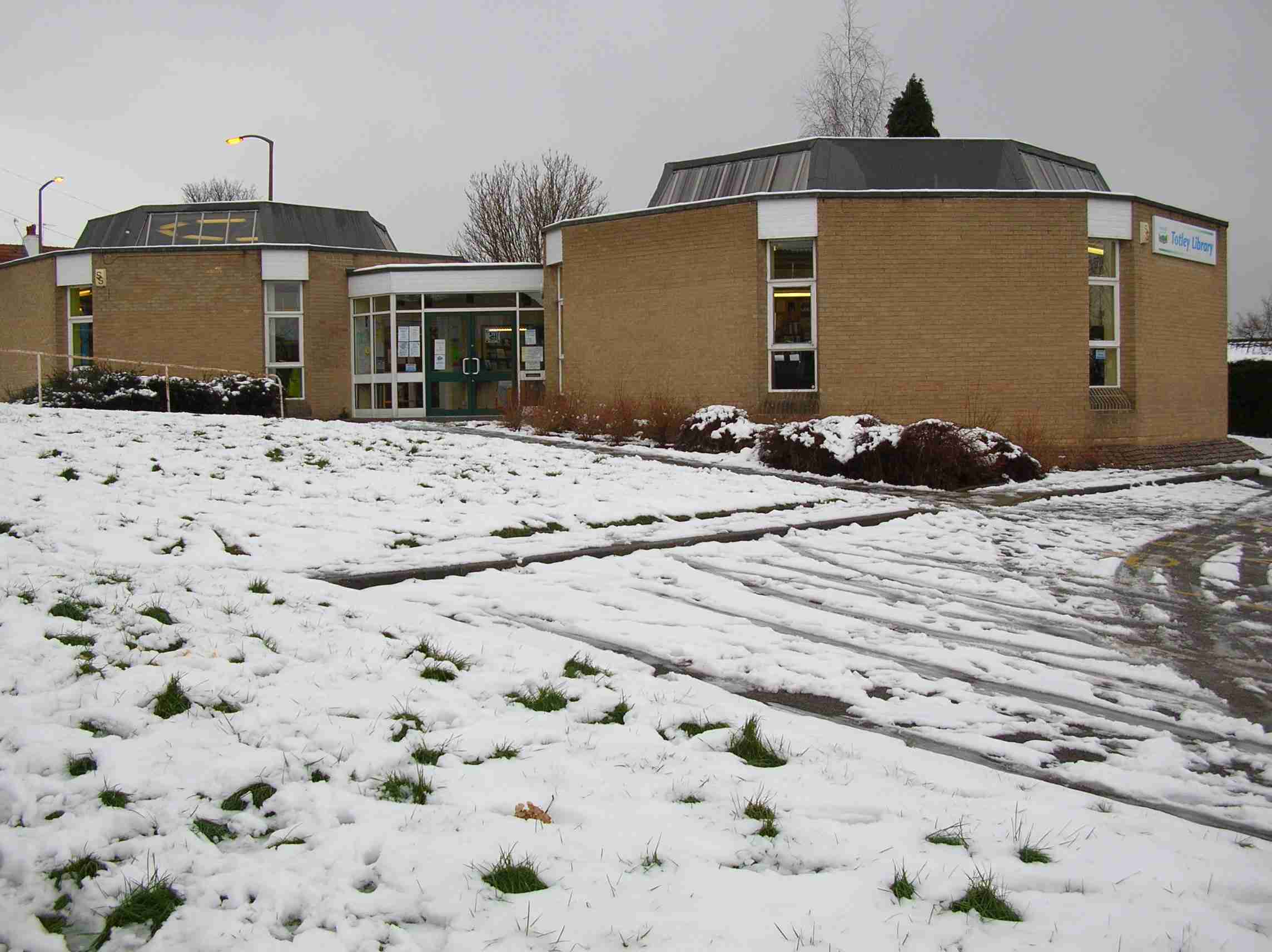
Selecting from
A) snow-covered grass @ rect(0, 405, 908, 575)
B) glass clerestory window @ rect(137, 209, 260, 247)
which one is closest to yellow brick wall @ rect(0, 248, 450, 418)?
glass clerestory window @ rect(137, 209, 260, 247)

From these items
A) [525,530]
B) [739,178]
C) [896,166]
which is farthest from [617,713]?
[739,178]

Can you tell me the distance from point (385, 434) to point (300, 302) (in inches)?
560

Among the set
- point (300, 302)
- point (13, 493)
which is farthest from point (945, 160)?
point (13, 493)

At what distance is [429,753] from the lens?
3.88m

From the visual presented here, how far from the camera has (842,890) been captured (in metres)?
2.94

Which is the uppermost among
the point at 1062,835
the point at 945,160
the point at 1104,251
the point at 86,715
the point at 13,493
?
the point at 945,160

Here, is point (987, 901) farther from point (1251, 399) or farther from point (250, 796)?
point (1251, 399)

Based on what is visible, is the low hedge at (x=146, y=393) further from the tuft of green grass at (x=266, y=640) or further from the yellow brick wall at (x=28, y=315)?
the tuft of green grass at (x=266, y=640)

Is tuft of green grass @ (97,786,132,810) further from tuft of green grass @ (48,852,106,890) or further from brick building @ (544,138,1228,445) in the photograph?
brick building @ (544,138,1228,445)

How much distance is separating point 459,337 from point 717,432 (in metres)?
12.5

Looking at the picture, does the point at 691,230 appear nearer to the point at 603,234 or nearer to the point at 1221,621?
the point at 603,234

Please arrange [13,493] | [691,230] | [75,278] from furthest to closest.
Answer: [75,278] → [691,230] → [13,493]

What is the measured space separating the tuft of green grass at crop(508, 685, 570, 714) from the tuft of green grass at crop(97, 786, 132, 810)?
162 cm

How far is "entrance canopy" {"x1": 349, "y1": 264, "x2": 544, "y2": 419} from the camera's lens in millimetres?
27719
